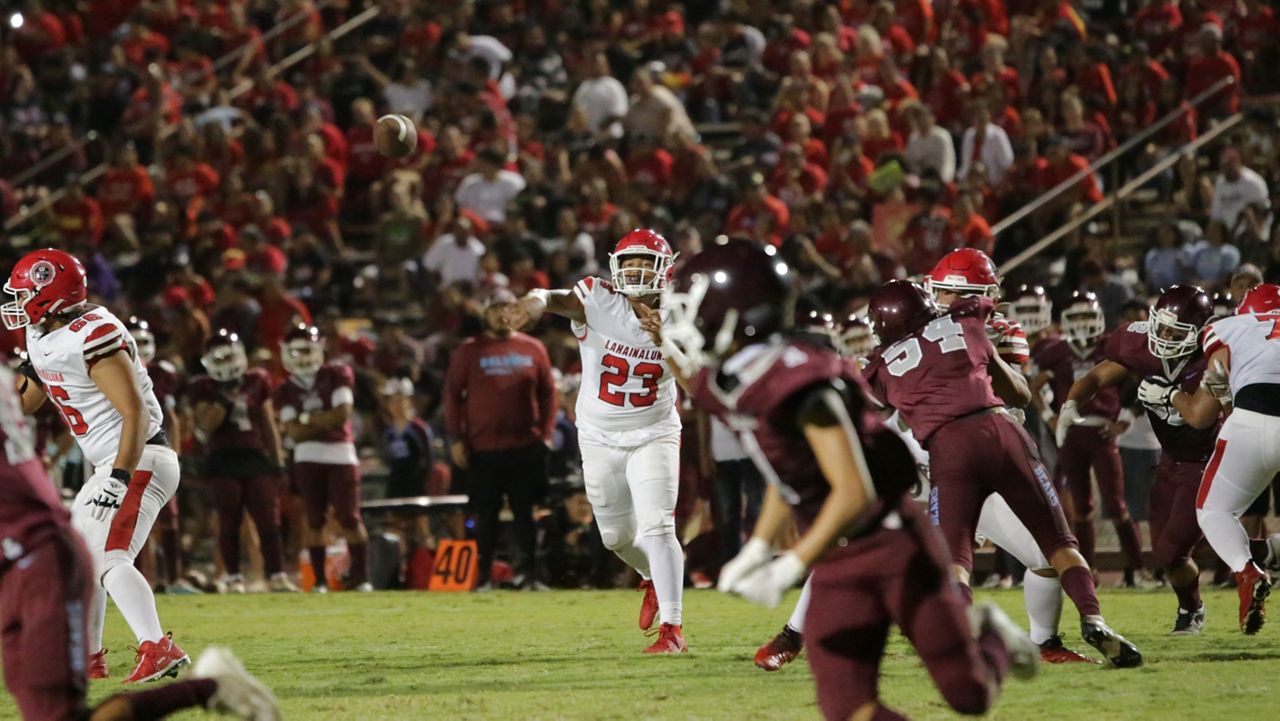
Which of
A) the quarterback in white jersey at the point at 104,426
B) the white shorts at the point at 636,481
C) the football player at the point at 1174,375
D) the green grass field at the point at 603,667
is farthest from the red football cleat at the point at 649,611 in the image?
the football player at the point at 1174,375

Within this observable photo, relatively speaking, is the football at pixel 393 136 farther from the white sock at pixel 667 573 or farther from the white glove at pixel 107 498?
the white glove at pixel 107 498

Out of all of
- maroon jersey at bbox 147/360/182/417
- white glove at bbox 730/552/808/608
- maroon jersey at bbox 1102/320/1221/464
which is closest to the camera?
white glove at bbox 730/552/808/608

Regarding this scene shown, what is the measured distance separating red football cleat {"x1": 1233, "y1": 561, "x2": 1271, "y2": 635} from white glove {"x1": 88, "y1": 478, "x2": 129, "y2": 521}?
5031 mm

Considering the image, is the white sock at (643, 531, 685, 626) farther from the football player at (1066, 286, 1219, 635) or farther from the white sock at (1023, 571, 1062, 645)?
the football player at (1066, 286, 1219, 635)

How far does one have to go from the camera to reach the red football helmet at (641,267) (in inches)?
343

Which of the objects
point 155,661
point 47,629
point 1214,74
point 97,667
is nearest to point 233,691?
point 47,629

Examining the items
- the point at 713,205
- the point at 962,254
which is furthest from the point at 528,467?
the point at 962,254

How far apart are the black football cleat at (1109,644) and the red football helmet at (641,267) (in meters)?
2.62

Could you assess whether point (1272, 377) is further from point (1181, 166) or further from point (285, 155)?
point (285, 155)

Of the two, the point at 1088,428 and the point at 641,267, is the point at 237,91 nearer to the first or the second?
the point at 1088,428

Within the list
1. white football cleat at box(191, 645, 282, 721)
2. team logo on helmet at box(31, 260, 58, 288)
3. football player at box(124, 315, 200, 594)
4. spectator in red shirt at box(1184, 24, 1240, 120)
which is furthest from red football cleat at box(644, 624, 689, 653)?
spectator in red shirt at box(1184, 24, 1240, 120)

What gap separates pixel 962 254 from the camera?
8.04m

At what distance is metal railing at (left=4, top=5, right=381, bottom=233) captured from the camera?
1864 centimetres

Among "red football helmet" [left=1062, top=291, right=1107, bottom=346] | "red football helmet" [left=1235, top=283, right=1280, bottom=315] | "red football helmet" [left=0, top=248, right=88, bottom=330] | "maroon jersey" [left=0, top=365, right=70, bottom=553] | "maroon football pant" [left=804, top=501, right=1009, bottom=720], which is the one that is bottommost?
"red football helmet" [left=1062, top=291, right=1107, bottom=346]
